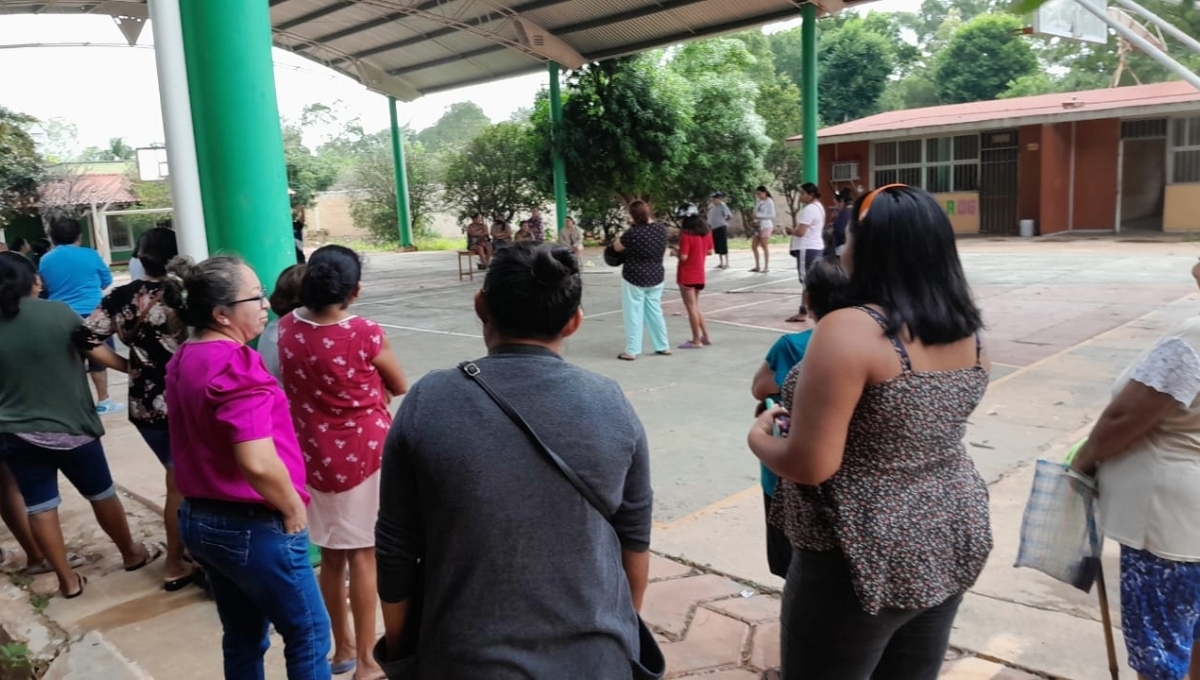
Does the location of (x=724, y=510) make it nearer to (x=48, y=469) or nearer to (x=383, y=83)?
(x=48, y=469)

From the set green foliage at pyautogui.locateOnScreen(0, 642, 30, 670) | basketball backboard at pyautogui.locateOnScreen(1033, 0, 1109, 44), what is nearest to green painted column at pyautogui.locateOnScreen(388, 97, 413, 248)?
basketball backboard at pyautogui.locateOnScreen(1033, 0, 1109, 44)

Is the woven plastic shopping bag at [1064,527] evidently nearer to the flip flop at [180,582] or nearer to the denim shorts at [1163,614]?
the denim shorts at [1163,614]

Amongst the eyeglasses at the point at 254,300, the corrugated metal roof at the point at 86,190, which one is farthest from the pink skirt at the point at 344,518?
the corrugated metal roof at the point at 86,190

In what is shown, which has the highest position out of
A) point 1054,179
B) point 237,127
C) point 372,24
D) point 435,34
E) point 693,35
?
point 372,24

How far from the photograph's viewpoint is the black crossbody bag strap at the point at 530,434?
1.51m

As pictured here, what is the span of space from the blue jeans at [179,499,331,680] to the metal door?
2222 centimetres

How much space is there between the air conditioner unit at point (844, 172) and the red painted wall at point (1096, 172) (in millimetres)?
5142

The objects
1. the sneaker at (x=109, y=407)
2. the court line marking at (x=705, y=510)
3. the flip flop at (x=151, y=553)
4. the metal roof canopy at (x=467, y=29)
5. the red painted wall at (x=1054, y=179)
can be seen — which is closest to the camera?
the flip flop at (x=151, y=553)

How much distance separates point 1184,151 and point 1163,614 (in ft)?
70.6

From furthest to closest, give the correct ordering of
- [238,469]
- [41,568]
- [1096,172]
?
1. [1096,172]
2. [41,568]
3. [238,469]

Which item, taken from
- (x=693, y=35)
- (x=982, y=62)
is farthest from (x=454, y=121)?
(x=693, y=35)

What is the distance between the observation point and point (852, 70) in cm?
3550

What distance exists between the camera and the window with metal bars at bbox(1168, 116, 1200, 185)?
19500 mm

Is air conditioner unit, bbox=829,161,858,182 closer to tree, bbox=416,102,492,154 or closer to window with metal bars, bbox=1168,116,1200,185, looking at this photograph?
window with metal bars, bbox=1168,116,1200,185
